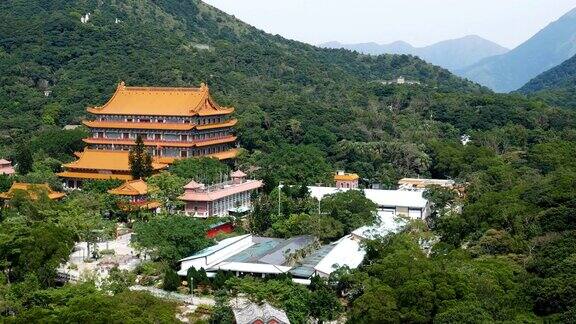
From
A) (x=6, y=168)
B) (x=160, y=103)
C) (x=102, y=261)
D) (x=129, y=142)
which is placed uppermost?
(x=160, y=103)

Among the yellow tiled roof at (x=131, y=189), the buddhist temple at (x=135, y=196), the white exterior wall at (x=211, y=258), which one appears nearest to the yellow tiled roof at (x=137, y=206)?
the buddhist temple at (x=135, y=196)

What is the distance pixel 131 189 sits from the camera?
119 feet

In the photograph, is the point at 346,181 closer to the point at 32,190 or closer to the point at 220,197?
the point at 220,197

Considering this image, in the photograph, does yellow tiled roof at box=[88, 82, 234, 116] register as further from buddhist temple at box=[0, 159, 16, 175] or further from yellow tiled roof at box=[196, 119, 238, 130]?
buddhist temple at box=[0, 159, 16, 175]

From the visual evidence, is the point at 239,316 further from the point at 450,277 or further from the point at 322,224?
the point at 322,224

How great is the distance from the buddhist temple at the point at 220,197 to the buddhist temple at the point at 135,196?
152 cm

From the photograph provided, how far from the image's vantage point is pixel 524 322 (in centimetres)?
2192

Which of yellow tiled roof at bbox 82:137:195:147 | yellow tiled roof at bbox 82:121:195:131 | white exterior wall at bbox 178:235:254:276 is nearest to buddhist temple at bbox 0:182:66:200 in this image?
yellow tiled roof at bbox 82:137:195:147

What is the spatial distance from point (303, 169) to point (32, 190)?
14910 millimetres

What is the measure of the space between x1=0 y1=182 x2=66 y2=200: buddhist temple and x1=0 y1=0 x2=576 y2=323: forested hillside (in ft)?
4.01

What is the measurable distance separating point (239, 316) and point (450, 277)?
651cm

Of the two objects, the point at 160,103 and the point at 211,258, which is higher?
the point at 160,103

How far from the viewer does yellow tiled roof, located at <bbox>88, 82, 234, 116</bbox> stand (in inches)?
1750

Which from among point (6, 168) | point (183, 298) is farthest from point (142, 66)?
point (183, 298)
